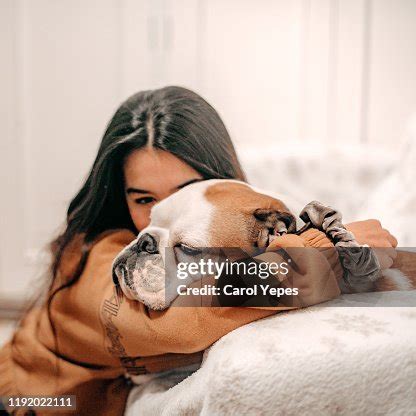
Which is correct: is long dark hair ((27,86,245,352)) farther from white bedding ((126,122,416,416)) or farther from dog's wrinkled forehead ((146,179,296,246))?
white bedding ((126,122,416,416))

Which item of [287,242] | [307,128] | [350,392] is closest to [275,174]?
[307,128]

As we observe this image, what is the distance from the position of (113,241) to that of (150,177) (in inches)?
3.5

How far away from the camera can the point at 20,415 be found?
58 cm

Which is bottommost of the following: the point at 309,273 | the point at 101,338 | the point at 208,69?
the point at 101,338

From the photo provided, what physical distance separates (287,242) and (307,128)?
286 mm

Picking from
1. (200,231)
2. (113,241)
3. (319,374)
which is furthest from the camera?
(113,241)

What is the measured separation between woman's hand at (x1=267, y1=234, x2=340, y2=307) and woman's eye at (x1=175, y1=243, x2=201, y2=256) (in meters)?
0.08

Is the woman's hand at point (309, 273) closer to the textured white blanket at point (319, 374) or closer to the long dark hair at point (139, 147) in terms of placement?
the textured white blanket at point (319, 374)

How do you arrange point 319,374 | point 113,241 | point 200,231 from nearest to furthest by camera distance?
point 319,374 → point 200,231 → point 113,241

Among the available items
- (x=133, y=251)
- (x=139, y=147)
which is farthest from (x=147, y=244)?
(x=139, y=147)

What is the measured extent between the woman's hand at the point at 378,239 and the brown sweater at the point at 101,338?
6 cm

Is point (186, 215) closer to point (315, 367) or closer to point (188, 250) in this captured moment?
point (188, 250)

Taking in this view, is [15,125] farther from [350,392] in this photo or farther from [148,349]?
[350,392]

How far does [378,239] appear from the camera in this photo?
0.48m
